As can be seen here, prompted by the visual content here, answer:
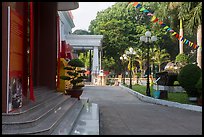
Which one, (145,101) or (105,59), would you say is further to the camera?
(105,59)

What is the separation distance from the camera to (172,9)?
25750 mm

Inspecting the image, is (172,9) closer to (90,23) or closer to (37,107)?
(37,107)

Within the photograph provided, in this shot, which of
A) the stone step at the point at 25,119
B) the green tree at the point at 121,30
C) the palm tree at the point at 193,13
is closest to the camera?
the stone step at the point at 25,119

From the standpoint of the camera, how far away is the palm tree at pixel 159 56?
170 ft

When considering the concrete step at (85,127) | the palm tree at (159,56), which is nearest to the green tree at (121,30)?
the palm tree at (159,56)

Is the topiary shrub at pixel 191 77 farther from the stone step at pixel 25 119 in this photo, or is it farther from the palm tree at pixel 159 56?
the palm tree at pixel 159 56

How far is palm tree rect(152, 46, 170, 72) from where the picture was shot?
51.8 meters

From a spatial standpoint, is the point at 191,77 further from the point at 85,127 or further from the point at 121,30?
the point at 121,30

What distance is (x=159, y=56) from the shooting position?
2039 inches

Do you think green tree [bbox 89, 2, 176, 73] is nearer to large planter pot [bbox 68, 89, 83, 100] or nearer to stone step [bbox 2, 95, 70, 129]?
large planter pot [bbox 68, 89, 83, 100]

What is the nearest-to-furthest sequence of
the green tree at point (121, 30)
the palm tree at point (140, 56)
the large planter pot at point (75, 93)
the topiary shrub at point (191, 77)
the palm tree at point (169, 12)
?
the topiary shrub at point (191, 77) < the large planter pot at point (75, 93) < the palm tree at point (169, 12) < the green tree at point (121, 30) < the palm tree at point (140, 56)

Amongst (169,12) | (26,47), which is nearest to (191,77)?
(26,47)

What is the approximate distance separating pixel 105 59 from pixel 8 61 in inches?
1887

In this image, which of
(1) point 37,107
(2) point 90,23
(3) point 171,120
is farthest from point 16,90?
(2) point 90,23
